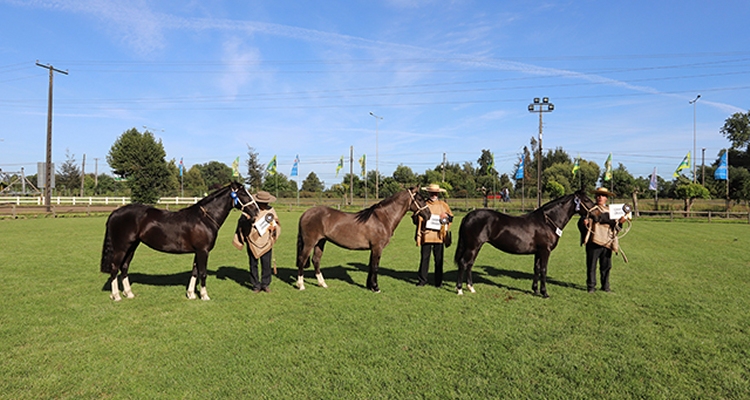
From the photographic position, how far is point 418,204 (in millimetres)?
7996

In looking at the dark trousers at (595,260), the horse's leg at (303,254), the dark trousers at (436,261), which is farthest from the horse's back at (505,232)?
the horse's leg at (303,254)

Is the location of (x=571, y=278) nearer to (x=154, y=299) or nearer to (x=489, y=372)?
(x=489, y=372)

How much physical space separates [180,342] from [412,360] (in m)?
2.84

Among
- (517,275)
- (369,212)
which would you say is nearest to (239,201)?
(369,212)

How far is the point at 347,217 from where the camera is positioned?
8008mm

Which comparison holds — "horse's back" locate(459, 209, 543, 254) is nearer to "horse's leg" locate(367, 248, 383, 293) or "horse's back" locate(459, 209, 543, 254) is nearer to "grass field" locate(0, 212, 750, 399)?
"grass field" locate(0, 212, 750, 399)

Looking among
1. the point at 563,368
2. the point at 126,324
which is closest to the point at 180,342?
the point at 126,324

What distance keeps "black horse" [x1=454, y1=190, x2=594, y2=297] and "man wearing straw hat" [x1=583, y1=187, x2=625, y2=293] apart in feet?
0.64

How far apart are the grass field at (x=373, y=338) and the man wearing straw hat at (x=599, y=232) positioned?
0.52 m

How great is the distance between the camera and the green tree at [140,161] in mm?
47594

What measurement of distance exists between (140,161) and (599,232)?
51.6 metres

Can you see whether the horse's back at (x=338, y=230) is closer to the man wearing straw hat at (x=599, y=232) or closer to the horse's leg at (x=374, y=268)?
the horse's leg at (x=374, y=268)

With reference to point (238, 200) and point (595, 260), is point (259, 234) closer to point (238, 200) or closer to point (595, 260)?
point (238, 200)

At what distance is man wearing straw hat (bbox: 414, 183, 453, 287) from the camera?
26.5 feet
